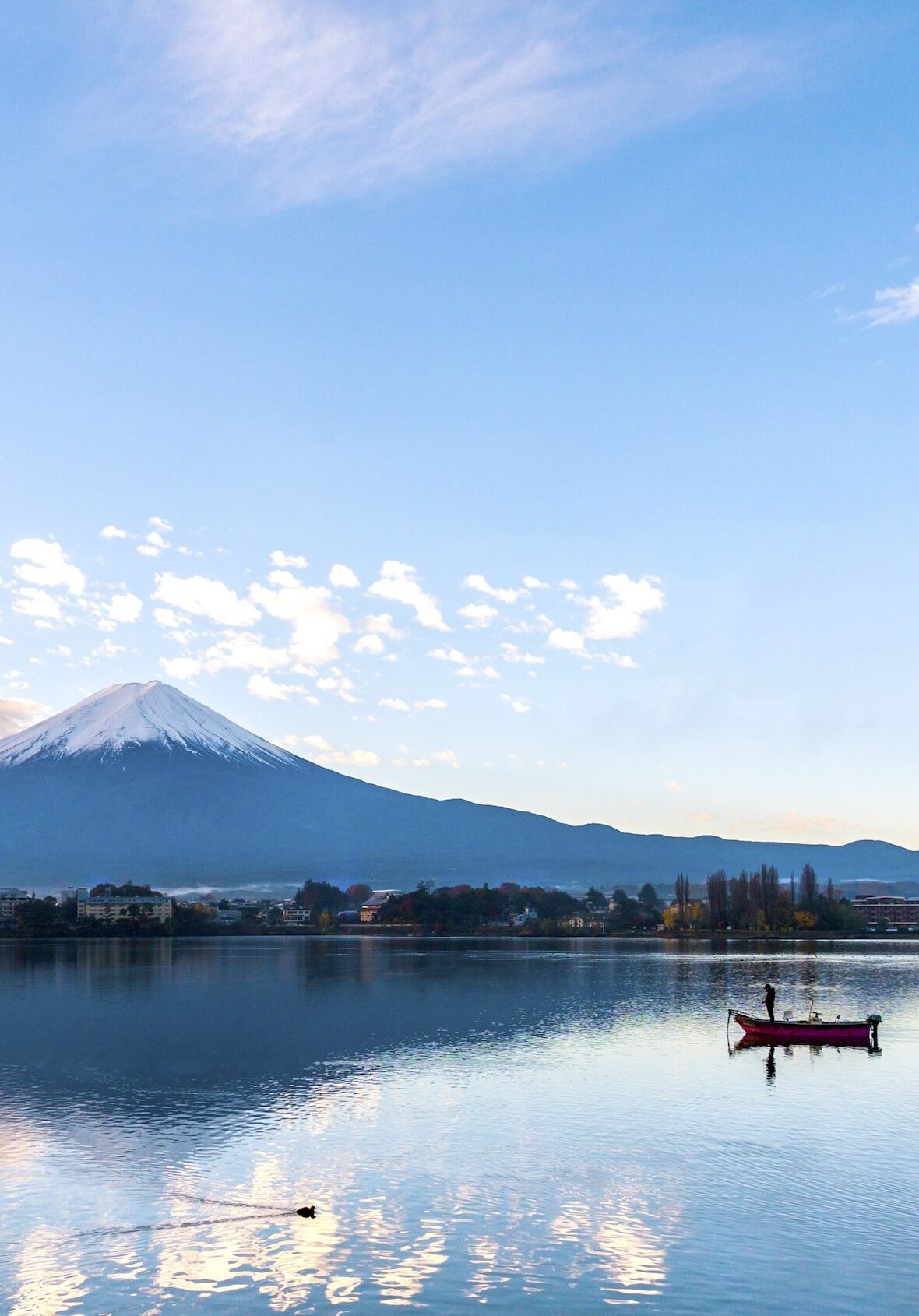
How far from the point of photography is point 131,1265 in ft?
70.4

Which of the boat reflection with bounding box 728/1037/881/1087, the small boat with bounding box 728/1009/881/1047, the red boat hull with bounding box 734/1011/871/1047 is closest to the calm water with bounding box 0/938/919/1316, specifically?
the boat reflection with bounding box 728/1037/881/1087

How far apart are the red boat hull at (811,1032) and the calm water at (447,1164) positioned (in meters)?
1.37

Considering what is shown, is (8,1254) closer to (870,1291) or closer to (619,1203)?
(619,1203)

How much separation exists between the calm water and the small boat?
1216mm

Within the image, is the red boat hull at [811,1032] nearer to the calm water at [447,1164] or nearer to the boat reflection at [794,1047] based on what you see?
the boat reflection at [794,1047]

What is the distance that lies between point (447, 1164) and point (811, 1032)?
2922cm

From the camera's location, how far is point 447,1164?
28719mm

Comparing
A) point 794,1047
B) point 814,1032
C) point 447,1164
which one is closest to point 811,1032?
point 814,1032

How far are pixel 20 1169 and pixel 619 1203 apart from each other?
1436 cm

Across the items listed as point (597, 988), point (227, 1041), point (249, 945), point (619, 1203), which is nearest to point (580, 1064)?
point (227, 1041)

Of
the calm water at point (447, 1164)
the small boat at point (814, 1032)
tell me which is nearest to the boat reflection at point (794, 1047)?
the small boat at point (814, 1032)

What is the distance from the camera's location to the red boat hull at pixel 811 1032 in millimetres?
52031

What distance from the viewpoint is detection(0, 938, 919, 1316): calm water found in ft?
67.5

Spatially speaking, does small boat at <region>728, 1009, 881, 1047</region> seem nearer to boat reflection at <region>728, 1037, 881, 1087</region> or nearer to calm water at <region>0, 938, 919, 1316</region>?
boat reflection at <region>728, 1037, 881, 1087</region>
